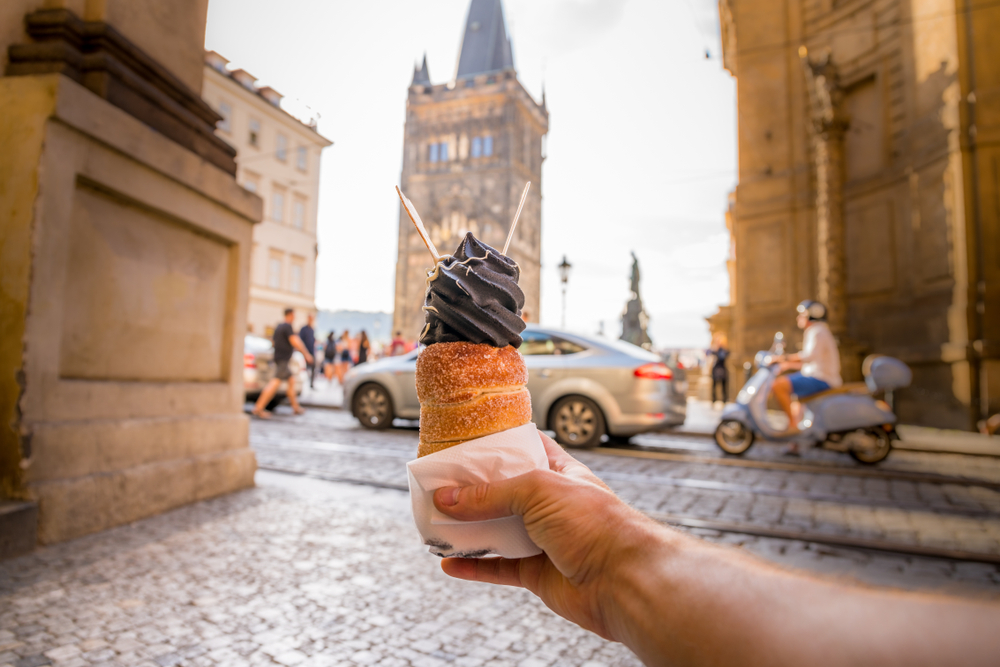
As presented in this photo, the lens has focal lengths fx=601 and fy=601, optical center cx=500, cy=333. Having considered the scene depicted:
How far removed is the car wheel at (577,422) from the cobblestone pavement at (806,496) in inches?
12.4

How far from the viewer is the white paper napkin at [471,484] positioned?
1.30m

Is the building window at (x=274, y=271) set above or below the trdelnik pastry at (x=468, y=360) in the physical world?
above

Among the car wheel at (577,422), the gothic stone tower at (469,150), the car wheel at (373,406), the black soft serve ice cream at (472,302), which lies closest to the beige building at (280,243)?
the gothic stone tower at (469,150)

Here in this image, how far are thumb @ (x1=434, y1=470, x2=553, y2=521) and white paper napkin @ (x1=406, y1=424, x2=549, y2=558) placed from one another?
37mm

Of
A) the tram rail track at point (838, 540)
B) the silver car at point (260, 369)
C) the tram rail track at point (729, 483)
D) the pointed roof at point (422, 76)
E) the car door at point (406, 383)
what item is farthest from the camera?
the pointed roof at point (422, 76)

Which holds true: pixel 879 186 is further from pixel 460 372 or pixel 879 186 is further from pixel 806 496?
pixel 460 372

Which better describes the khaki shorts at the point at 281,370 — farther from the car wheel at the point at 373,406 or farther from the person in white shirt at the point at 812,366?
the person in white shirt at the point at 812,366

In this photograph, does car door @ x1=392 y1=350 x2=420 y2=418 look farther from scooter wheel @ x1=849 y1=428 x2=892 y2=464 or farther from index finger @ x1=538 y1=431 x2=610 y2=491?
index finger @ x1=538 y1=431 x2=610 y2=491

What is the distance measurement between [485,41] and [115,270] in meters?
65.7

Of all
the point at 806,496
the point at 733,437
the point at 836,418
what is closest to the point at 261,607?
the point at 806,496

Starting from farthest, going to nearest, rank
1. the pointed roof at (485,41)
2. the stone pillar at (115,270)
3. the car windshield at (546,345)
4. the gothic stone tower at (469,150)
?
the pointed roof at (485,41) → the gothic stone tower at (469,150) → the car windshield at (546,345) → the stone pillar at (115,270)

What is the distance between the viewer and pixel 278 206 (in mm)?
38781

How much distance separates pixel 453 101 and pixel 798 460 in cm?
6304

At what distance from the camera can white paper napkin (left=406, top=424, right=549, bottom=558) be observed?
1.30 metres
